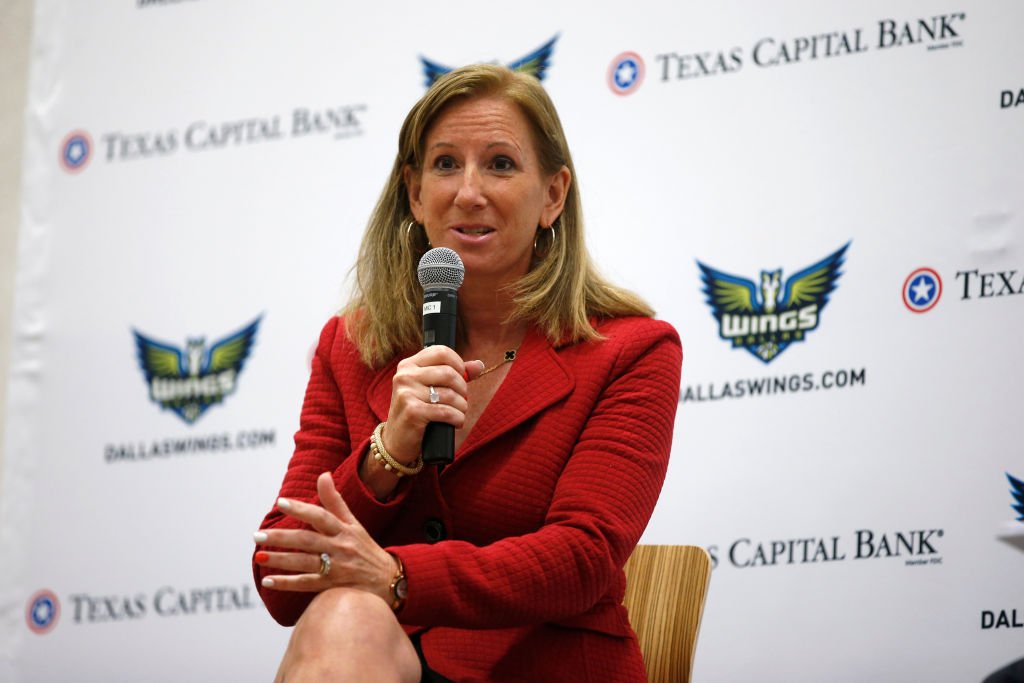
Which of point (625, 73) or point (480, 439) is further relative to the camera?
point (625, 73)

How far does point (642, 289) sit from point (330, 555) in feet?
5.65

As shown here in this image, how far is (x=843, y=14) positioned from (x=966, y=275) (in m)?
0.78

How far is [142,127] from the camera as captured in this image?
4039 millimetres

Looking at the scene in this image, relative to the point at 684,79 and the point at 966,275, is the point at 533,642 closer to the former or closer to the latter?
the point at 966,275

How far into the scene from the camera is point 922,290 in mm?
3031

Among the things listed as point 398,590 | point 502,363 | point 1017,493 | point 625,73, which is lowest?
point 1017,493

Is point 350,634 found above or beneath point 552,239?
beneath

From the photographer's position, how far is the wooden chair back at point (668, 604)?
7.70 ft

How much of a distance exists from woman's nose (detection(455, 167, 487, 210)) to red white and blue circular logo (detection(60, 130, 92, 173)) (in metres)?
2.26

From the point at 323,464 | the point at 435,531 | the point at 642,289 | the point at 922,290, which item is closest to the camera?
the point at 435,531

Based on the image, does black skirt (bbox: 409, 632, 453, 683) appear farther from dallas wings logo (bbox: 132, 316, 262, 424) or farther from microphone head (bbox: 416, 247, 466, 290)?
dallas wings logo (bbox: 132, 316, 262, 424)

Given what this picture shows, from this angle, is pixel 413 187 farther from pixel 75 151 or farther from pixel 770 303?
pixel 75 151

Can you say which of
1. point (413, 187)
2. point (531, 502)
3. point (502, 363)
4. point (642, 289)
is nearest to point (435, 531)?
point (531, 502)

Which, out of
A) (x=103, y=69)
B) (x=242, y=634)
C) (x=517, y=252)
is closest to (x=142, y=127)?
(x=103, y=69)
